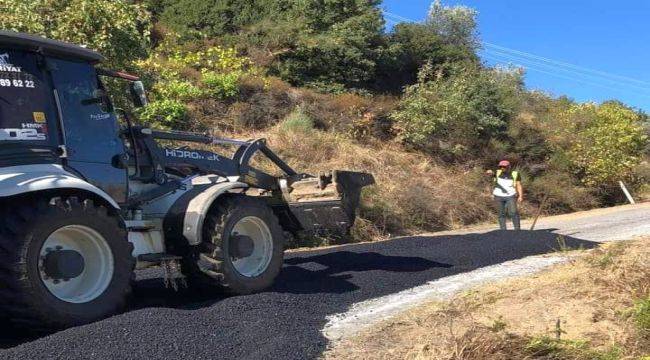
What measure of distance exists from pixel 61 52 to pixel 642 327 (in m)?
5.51

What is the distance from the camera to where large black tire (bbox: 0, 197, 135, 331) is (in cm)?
480

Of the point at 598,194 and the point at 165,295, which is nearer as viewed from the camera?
the point at 165,295

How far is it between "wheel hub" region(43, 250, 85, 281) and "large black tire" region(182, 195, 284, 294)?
1.35 m

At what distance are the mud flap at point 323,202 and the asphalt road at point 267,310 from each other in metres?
0.62

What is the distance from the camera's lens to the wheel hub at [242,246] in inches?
259

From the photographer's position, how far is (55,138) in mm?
5609

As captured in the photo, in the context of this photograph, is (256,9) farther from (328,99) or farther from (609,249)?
(609,249)

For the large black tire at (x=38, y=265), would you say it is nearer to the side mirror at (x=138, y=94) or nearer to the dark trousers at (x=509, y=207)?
the side mirror at (x=138, y=94)

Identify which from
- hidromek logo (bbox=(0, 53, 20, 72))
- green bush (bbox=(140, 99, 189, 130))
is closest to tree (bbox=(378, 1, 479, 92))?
green bush (bbox=(140, 99, 189, 130))

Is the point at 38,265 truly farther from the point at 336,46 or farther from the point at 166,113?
the point at 336,46

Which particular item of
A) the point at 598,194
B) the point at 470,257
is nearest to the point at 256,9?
the point at 598,194

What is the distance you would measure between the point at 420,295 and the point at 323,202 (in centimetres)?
163

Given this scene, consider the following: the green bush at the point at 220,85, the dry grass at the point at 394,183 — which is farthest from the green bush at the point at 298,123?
the green bush at the point at 220,85

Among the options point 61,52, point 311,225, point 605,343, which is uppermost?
point 61,52
